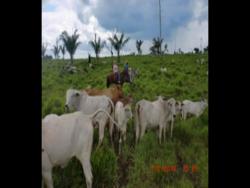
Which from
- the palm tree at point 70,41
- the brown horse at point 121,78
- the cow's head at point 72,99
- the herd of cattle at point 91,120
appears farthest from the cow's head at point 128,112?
the palm tree at point 70,41

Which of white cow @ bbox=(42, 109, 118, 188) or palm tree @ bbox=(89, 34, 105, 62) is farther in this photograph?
palm tree @ bbox=(89, 34, 105, 62)

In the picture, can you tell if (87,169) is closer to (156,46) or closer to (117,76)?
(117,76)

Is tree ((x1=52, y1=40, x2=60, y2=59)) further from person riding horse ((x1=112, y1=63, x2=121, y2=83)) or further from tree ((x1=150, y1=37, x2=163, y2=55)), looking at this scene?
tree ((x1=150, y1=37, x2=163, y2=55))

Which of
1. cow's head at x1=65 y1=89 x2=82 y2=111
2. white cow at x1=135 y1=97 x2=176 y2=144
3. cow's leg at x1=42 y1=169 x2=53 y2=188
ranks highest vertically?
cow's head at x1=65 y1=89 x2=82 y2=111

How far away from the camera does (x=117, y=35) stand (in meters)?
1.93

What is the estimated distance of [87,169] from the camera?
1.80 metres

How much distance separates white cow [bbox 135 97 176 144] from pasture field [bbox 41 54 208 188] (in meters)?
Answer: 0.03

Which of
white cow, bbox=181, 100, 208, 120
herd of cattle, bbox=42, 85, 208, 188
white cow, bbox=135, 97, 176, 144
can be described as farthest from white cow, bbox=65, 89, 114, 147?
white cow, bbox=181, 100, 208, 120

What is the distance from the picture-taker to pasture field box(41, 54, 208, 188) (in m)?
1.80

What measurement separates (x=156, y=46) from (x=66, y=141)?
0.58 m

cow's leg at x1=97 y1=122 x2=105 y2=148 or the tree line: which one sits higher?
the tree line

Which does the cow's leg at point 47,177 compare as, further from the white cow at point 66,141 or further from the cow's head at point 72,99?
the cow's head at point 72,99
